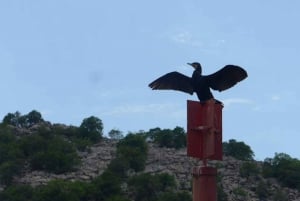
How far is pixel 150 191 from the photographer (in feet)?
214

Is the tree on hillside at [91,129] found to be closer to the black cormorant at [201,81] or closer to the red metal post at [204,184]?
the black cormorant at [201,81]

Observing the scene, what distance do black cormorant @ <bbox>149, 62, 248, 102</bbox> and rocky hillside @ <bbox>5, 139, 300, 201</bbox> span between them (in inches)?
1990

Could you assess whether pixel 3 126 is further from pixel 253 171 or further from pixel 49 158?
pixel 253 171

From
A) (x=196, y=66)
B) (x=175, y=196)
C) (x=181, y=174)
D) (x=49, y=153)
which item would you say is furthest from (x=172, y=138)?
(x=196, y=66)

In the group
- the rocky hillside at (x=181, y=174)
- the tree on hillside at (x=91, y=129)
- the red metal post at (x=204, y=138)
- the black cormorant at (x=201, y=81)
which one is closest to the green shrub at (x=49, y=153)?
the rocky hillside at (x=181, y=174)

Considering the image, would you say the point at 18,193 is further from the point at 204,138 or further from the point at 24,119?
the point at 204,138

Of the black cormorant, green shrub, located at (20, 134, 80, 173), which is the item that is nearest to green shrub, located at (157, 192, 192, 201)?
green shrub, located at (20, 134, 80, 173)

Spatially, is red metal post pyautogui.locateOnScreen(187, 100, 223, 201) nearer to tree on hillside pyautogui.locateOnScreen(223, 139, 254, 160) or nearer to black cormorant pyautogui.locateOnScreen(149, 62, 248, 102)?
black cormorant pyautogui.locateOnScreen(149, 62, 248, 102)

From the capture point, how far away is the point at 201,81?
41.6 feet

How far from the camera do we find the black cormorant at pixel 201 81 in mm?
12508

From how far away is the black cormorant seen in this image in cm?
1251

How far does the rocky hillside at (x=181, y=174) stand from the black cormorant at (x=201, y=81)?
5056cm

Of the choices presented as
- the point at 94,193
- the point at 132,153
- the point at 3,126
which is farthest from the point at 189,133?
the point at 3,126

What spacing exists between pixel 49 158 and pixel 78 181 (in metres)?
4.58
